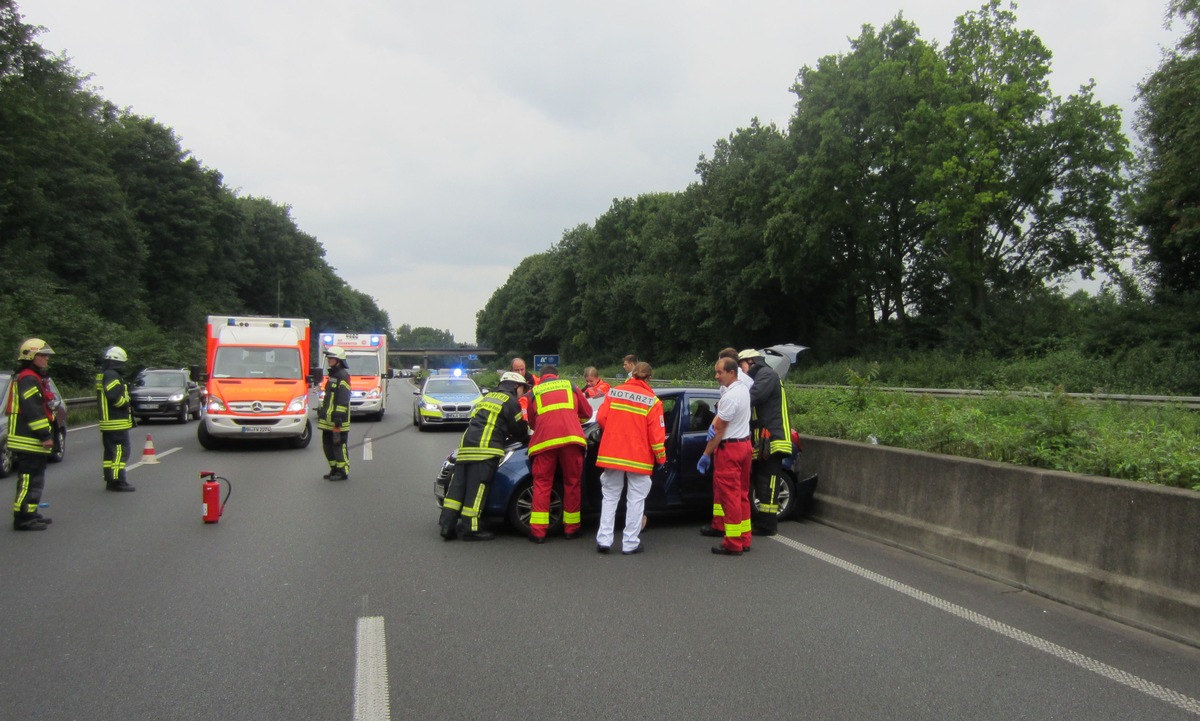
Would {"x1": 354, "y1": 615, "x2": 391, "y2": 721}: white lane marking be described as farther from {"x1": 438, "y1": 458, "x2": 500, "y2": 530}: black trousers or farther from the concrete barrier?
the concrete barrier

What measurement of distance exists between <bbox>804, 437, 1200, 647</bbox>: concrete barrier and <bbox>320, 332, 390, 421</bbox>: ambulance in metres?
21.4

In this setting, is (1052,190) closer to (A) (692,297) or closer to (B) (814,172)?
(B) (814,172)

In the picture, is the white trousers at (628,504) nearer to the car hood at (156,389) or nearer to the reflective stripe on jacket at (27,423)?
A: the reflective stripe on jacket at (27,423)

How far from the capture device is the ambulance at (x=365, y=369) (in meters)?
28.2

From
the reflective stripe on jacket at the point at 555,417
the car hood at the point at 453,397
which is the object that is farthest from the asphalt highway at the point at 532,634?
the car hood at the point at 453,397

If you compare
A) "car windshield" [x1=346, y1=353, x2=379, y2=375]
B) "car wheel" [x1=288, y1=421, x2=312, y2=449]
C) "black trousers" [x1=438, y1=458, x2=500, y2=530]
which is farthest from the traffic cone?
"car windshield" [x1=346, y1=353, x2=379, y2=375]

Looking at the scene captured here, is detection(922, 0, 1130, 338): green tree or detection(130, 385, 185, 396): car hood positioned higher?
detection(922, 0, 1130, 338): green tree

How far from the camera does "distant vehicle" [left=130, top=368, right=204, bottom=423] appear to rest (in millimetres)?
25759

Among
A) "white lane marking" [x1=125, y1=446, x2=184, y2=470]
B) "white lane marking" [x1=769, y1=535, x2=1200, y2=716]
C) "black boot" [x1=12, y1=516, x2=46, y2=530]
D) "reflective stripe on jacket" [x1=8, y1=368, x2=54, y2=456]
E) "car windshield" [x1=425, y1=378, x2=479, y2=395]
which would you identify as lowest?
"white lane marking" [x1=125, y1=446, x2=184, y2=470]

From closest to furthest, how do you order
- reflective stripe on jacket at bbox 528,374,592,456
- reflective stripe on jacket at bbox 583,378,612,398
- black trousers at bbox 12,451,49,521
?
reflective stripe on jacket at bbox 528,374,592,456, black trousers at bbox 12,451,49,521, reflective stripe on jacket at bbox 583,378,612,398

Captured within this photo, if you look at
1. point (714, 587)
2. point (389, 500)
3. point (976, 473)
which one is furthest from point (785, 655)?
point (389, 500)

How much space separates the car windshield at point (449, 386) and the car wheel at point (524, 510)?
16.5m

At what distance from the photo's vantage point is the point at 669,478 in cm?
912

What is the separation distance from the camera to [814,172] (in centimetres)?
4097
